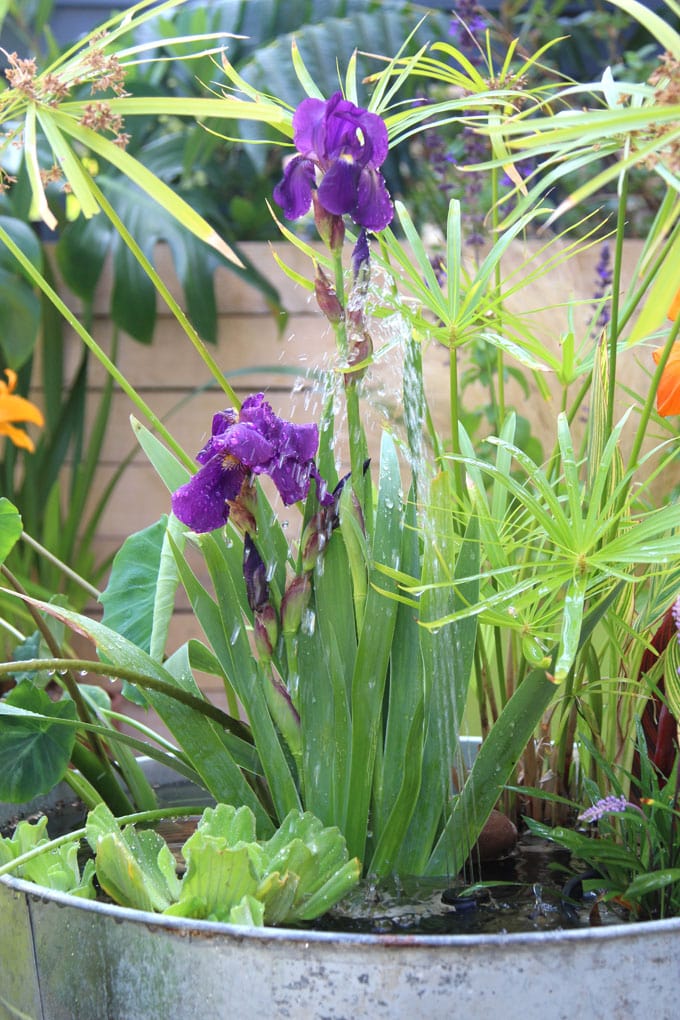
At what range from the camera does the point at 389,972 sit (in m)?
0.43

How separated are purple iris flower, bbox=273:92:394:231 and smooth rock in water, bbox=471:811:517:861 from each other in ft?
1.30

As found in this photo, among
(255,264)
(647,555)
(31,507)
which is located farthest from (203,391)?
(647,555)

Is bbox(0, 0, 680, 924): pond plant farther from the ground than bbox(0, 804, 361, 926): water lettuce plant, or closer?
farther from the ground

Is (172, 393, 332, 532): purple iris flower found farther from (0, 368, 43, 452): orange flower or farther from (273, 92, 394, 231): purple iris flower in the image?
(0, 368, 43, 452): orange flower

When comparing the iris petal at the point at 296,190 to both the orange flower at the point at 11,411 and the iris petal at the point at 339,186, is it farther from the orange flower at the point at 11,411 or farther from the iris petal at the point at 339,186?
the orange flower at the point at 11,411

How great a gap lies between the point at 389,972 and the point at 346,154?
1.32ft

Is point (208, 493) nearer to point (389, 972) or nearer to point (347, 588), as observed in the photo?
point (347, 588)

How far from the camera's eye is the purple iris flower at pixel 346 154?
56 cm

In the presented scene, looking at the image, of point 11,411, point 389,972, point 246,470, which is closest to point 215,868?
point 389,972

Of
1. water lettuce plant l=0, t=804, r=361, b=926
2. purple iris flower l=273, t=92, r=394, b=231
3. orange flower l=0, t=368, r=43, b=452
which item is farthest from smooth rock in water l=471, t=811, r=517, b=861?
orange flower l=0, t=368, r=43, b=452

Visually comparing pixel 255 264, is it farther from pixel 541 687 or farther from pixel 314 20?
pixel 541 687

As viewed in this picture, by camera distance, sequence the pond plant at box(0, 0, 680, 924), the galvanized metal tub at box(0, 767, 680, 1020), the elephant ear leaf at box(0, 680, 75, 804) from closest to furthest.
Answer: the galvanized metal tub at box(0, 767, 680, 1020), the pond plant at box(0, 0, 680, 924), the elephant ear leaf at box(0, 680, 75, 804)

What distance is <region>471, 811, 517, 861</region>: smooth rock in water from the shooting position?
0.69m

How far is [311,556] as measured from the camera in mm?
599
